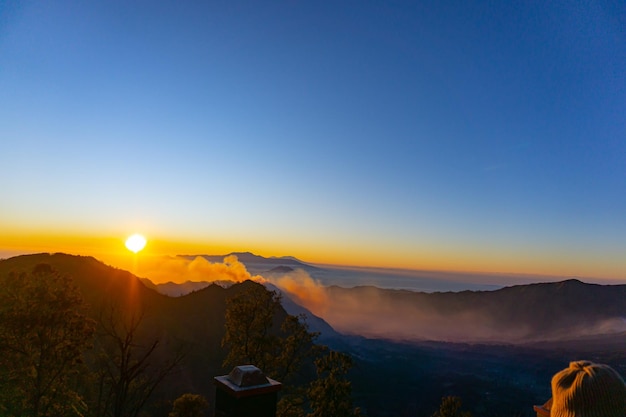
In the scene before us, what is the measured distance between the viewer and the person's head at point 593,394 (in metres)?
1.75

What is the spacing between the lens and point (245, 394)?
3.10m

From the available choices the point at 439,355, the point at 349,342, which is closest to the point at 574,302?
the point at 439,355

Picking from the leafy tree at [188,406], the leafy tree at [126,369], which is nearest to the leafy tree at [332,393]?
the leafy tree at [126,369]

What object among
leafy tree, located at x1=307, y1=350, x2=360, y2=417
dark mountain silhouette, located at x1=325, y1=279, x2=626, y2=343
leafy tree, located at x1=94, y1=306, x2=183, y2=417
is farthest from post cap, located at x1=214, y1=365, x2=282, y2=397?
dark mountain silhouette, located at x1=325, y1=279, x2=626, y2=343

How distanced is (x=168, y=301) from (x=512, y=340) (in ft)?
559

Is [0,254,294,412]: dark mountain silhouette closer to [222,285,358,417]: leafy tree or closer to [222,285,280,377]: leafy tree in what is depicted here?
[222,285,358,417]: leafy tree

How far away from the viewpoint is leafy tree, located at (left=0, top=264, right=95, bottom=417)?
34.1 feet

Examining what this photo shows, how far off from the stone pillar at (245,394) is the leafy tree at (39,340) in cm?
1041

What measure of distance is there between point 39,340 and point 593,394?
13963 millimetres

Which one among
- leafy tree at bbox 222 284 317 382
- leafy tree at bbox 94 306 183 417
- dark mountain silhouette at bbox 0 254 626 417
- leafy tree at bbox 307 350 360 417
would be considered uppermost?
leafy tree at bbox 94 306 183 417

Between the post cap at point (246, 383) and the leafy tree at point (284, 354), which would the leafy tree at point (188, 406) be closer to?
the leafy tree at point (284, 354)

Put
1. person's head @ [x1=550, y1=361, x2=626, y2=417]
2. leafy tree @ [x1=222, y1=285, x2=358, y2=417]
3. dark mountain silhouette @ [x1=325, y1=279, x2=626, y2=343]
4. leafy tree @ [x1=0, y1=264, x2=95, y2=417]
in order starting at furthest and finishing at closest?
1. dark mountain silhouette @ [x1=325, y1=279, x2=626, y2=343]
2. leafy tree @ [x1=222, y1=285, x2=358, y2=417]
3. leafy tree @ [x1=0, y1=264, x2=95, y2=417]
4. person's head @ [x1=550, y1=361, x2=626, y2=417]

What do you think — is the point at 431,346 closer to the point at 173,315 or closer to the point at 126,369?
the point at 173,315

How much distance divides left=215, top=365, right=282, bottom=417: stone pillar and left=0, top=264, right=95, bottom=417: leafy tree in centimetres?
1041
